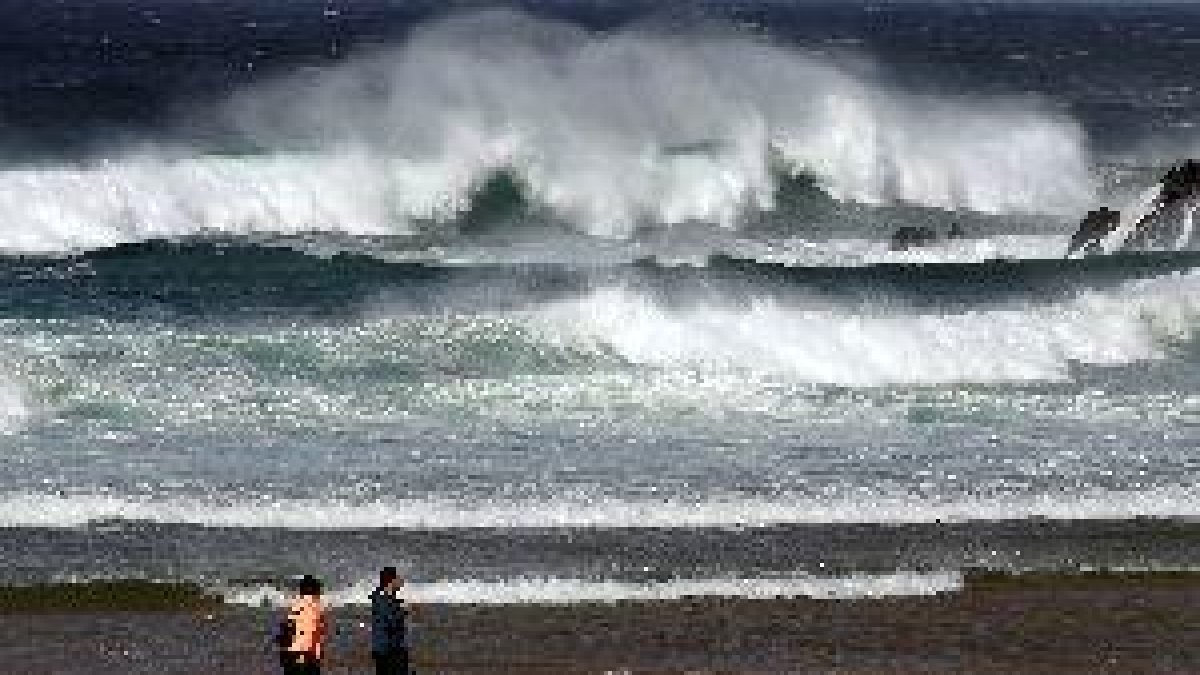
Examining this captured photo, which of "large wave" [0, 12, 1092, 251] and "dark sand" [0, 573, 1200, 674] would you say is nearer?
"dark sand" [0, 573, 1200, 674]

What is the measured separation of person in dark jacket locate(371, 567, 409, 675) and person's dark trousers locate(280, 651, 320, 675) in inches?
25.4

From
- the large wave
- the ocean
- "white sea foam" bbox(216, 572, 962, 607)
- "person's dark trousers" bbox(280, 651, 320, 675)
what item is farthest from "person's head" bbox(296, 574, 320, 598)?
the large wave

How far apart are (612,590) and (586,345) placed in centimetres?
1237

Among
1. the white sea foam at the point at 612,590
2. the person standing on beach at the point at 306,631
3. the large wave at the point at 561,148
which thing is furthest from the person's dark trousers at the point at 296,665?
the large wave at the point at 561,148

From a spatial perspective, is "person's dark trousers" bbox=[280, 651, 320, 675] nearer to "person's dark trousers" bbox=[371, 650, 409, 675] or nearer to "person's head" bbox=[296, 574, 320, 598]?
"person's head" bbox=[296, 574, 320, 598]

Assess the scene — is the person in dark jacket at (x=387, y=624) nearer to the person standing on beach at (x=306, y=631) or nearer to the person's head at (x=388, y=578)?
the person's head at (x=388, y=578)

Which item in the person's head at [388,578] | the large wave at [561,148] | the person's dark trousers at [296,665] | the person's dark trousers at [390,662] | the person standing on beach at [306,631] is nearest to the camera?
the person standing on beach at [306,631]

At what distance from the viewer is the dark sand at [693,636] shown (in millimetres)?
22031

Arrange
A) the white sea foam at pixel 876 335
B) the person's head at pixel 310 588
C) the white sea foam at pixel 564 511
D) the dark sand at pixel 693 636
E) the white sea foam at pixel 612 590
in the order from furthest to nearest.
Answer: the white sea foam at pixel 876 335 < the white sea foam at pixel 564 511 < the white sea foam at pixel 612 590 < the dark sand at pixel 693 636 < the person's head at pixel 310 588

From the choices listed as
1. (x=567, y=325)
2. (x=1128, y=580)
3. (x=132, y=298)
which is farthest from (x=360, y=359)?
(x=1128, y=580)

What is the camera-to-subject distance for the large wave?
55.5 metres

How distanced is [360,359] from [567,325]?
3375 millimetres

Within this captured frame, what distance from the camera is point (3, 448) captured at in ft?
98.9

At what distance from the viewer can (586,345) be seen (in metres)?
36.7
